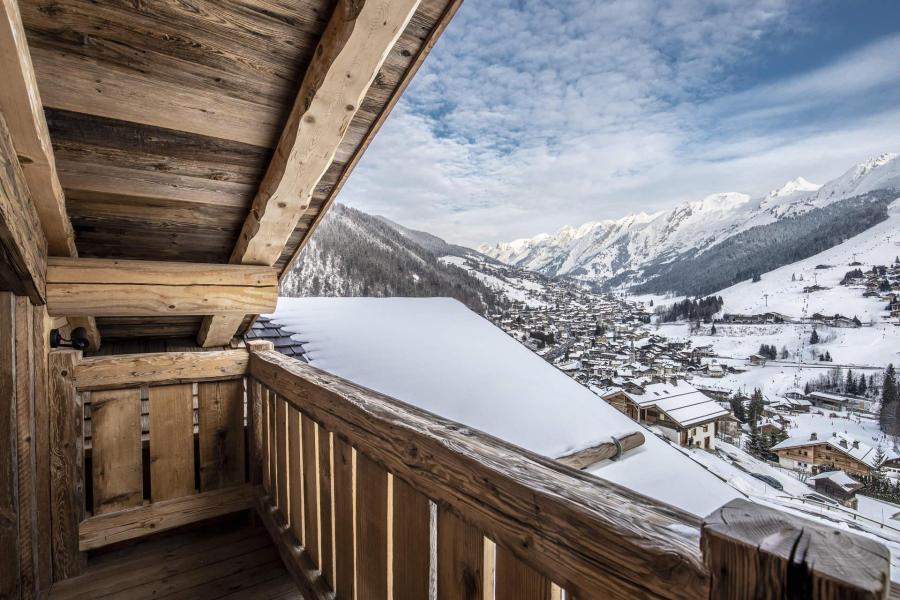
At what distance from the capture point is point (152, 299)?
6.91 feet

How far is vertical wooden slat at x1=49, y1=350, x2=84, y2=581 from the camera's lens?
1.90 metres

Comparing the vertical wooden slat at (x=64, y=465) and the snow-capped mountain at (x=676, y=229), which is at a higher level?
the snow-capped mountain at (x=676, y=229)

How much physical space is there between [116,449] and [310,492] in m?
1.23

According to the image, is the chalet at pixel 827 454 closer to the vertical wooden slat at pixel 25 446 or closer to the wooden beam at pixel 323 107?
the wooden beam at pixel 323 107

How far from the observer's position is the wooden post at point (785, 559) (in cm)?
34

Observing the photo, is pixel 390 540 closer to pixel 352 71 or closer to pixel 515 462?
pixel 515 462

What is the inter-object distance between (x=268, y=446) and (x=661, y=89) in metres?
32.5

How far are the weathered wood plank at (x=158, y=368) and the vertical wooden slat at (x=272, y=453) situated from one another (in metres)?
0.33

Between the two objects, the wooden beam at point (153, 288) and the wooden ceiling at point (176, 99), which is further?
the wooden beam at point (153, 288)

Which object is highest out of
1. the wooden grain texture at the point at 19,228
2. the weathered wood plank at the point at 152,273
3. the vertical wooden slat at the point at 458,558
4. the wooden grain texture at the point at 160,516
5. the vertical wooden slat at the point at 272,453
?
the wooden grain texture at the point at 19,228

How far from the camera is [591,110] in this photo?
28641 millimetres

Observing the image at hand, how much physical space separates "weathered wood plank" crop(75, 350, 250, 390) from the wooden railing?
70 centimetres

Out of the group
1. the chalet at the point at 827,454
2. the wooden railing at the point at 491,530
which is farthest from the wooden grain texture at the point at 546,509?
the chalet at the point at 827,454

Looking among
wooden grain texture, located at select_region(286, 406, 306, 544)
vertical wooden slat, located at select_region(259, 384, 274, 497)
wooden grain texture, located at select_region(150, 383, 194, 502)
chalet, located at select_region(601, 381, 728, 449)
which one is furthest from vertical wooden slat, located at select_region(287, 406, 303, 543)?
chalet, located at select_region(601, 381, 728, 449)
